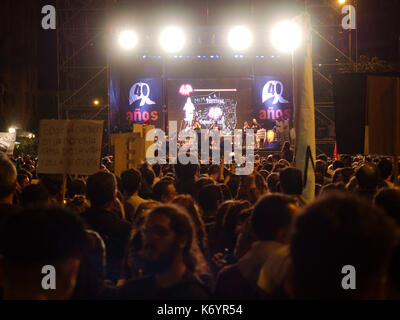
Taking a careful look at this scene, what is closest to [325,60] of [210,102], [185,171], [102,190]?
[210,102]

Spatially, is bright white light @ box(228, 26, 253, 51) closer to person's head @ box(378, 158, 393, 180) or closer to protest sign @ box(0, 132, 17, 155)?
protest sign @ box(0, 132, 17, 155)

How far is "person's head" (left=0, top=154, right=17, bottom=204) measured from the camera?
12.2ft

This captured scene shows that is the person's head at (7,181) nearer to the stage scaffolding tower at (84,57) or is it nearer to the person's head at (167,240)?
the person's head at (167,240)

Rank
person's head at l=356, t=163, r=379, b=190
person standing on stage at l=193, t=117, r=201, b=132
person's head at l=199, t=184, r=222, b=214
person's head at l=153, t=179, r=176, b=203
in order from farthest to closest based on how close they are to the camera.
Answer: person standing on stage at l=193, t=117, r=201, b=132
person's head at l=153, t=179, r=176, b=203
person's head at l=356, t=163, r=379, b=190
person's head at l=199, t=184, r=222, b=214

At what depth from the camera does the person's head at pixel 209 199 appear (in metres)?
4.67

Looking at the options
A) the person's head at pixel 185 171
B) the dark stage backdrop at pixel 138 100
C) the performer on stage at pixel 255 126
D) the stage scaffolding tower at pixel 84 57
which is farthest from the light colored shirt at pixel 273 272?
the dark stage backdrop at pixel 138 100

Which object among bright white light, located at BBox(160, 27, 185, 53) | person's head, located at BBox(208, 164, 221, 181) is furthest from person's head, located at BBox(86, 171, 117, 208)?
bright white light, located at BBox(160, 27, 185, 53)

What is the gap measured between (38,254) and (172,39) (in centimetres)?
1965

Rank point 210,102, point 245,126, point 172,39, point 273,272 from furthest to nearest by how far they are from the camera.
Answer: point 210,102 → point 245,126 → point 172,39 → point 273,272

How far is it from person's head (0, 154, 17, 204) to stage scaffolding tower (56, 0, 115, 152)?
15.8m

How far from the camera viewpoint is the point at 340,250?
163cm

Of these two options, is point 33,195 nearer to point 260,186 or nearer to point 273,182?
point 260,186

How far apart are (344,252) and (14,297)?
1.25 m
